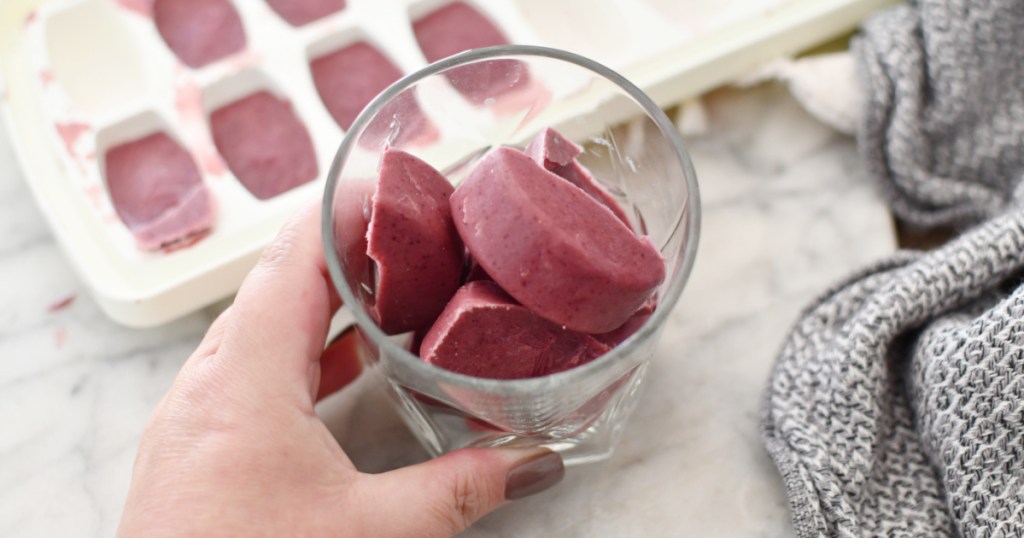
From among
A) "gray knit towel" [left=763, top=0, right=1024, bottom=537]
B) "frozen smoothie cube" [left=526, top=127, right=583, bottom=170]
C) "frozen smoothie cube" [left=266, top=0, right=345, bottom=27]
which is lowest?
"gray knit towel" [left=763, top=0, right=1024, bottom=537]

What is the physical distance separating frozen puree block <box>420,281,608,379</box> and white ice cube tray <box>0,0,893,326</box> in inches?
16.8

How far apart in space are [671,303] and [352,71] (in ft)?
2.25

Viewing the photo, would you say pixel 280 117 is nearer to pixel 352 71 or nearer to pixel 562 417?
pixel 352 71

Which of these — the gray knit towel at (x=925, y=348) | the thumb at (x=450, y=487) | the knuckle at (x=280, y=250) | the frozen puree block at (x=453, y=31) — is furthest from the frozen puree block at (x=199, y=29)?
the gray knit towel at (x=925, y=348)

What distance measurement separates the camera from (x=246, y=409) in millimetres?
840

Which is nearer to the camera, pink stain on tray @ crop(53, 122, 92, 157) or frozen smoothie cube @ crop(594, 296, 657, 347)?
frozen smoothie cube @ crop(594, 296, 657, 347)

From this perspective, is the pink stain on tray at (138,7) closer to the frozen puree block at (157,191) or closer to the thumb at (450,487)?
the frozen puree block at (157,191)

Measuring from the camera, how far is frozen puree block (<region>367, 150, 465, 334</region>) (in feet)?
2.56

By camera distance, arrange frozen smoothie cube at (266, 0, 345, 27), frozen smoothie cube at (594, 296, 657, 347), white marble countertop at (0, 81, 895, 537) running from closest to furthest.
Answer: frozen smoothie cube at (594, 296, 657, 347)
white marble countertop at (0, 81, 895, 537)
frozen smoothie cube at (266, 0, 345, 27)

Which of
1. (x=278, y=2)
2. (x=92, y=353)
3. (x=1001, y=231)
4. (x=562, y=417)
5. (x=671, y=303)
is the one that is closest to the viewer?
(x=671, y=303)

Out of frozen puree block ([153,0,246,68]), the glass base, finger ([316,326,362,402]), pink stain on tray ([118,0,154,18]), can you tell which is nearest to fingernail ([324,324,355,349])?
finger ([316,326,362,402])

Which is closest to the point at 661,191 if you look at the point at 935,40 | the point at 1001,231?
the point at 1001,231

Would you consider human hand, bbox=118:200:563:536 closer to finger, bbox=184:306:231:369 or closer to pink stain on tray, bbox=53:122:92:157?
finger, bbox=184:306:231:369

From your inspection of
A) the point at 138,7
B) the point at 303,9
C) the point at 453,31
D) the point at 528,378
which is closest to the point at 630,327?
the point at 528,378
